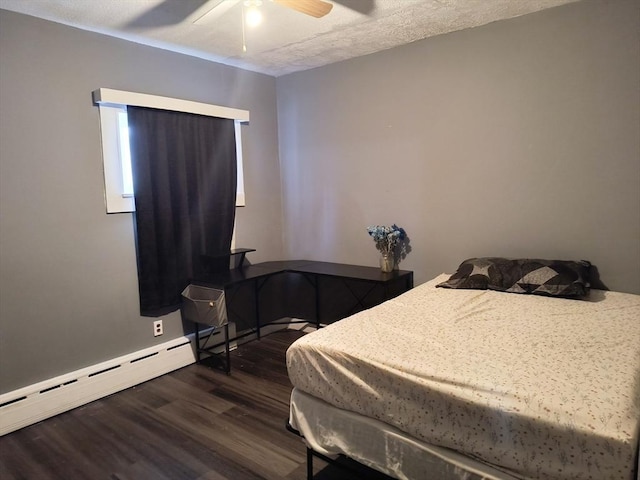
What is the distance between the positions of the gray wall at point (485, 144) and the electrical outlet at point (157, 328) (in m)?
1.52

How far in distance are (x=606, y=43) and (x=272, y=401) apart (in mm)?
3018

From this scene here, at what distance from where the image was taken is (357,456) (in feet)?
5.44

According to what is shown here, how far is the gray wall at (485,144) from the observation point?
7.98 ft

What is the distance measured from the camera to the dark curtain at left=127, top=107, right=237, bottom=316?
2.94 m

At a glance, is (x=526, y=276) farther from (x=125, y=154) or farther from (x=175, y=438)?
(x=125, y=154)

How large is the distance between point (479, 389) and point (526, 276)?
1.40 metres

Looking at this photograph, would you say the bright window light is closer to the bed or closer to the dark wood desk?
the dark wood desk

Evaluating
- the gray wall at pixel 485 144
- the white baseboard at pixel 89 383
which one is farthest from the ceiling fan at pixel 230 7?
the white baseboard at pixel 89 383

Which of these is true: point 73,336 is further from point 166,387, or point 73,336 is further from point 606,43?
point 606,43

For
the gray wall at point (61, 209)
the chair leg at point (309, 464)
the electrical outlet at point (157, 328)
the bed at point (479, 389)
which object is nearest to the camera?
the bed at point (479, 389)

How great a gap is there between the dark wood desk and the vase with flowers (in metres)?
0.09

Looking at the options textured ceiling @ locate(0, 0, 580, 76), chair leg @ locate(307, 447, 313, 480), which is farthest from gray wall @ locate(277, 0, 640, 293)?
chair leg @ locate(307, 447, 313, 480)

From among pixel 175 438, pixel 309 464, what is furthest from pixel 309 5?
pixel 175 438

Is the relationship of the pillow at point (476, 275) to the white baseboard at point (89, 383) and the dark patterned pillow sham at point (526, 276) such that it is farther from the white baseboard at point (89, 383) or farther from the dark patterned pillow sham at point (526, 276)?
the white baseboard at point (89, 383)
